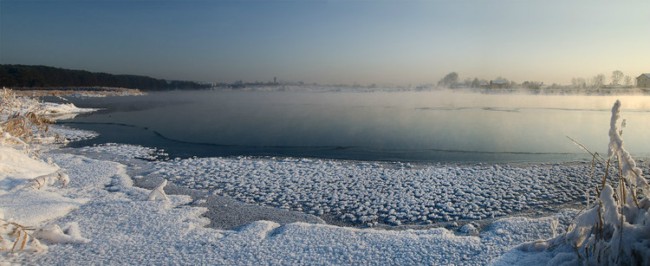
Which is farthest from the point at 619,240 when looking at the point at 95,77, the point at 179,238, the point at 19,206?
the point at 95,77

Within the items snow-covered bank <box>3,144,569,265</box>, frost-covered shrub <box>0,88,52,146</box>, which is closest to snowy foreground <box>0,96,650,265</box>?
snow-covered bank <box>3,144,569,265</box>

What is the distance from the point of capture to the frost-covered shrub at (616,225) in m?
2.97

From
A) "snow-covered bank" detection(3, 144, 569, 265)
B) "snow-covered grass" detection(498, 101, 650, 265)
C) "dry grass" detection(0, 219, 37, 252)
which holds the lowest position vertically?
"snow-covered bank" detection(3, 144, 569, 265)

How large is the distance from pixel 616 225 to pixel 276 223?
402cm

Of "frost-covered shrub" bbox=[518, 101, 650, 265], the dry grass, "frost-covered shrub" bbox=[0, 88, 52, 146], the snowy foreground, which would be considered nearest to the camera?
"frost-covered shrub" bbox=[518, 101, 650, 265]

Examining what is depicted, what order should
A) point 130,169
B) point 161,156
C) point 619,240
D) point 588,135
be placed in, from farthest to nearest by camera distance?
point 588,135, point 161,156, point 130,169, point 619,240

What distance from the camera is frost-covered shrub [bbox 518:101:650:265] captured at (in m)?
2.97

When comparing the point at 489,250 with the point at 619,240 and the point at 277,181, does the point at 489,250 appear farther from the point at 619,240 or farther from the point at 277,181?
the point at 277,181

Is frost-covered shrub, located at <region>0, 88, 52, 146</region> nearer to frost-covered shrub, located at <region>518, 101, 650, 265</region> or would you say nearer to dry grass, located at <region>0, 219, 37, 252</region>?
dry grass, located at <region>0, 219, 37, 252</region>

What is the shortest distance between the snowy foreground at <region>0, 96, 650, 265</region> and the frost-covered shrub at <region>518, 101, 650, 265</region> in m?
0.02

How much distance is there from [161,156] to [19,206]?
584 cm

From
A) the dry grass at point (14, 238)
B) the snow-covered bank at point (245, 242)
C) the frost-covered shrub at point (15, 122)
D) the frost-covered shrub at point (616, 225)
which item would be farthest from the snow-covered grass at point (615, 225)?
the frost-covered shrub at point (15, 122)

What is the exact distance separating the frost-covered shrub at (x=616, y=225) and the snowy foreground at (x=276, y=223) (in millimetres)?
20

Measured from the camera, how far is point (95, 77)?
92.1 meters
